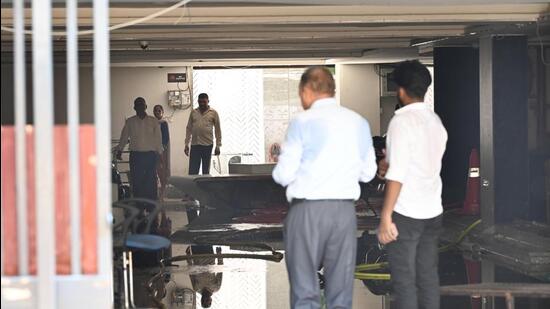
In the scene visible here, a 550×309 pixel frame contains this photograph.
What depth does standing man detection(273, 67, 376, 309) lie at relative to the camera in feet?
18.0

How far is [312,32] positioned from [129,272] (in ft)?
14.5

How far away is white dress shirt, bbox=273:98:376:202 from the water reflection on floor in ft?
9.09

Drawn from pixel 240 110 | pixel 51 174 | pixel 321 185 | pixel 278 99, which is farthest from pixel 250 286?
pixel 278 99

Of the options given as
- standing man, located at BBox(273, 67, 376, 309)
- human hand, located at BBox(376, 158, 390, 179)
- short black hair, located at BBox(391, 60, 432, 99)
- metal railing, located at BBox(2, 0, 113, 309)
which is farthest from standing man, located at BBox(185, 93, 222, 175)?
metal railing, located at BBox(2, 0, 113, 309)

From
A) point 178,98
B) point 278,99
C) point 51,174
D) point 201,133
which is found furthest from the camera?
point 278,99

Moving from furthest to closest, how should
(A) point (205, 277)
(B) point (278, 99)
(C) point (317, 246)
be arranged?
(B) point (278, 99)
(A) point (205, 277)
(C) point (317, 246)

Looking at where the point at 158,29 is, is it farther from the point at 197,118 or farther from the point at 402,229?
the point at 197,118

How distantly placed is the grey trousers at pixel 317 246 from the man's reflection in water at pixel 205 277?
2.66 metres

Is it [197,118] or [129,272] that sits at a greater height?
[197,118]

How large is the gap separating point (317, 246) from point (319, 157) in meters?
0.51

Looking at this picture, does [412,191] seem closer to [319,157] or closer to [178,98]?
[319,157]

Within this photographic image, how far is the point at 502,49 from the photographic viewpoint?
12.3m

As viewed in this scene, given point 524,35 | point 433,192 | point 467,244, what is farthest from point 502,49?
point 433,192

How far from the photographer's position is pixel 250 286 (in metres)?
9.08
